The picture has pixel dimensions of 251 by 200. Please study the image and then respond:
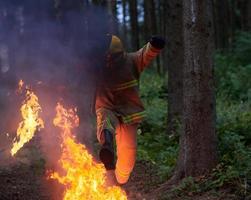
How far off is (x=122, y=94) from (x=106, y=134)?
32.3 inches

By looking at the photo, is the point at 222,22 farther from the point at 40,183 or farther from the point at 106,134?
the point at 106,134

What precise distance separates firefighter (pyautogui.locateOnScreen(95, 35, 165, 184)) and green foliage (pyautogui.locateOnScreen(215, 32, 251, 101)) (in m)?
9.28

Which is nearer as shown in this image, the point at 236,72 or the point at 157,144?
the point at 157,144

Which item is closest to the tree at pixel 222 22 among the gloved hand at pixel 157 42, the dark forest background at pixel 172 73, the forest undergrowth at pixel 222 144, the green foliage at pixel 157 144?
the forest undergrowth at pixel 222 144

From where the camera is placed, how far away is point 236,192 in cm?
605

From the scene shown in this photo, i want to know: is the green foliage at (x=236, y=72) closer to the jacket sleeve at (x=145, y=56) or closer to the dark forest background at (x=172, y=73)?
the dark forest background at (x=172, y=73)

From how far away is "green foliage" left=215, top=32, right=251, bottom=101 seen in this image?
1828 centimetres

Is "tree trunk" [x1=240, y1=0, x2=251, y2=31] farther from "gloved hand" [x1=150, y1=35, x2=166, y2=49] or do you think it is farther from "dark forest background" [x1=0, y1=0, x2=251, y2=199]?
"gloved hand" [x1=150, y1=35, x2=166, y2=49]

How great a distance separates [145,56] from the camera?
6746 millimetres

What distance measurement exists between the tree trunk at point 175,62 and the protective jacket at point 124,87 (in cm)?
410

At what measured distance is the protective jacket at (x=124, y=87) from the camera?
6777 millimetres

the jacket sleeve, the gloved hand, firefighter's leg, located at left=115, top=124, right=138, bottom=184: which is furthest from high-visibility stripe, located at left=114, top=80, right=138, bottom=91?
the gloved hand

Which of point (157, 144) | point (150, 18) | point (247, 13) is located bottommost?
point (150, 18)

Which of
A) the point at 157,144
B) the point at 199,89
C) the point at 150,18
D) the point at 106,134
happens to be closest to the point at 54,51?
the point at 106,134
